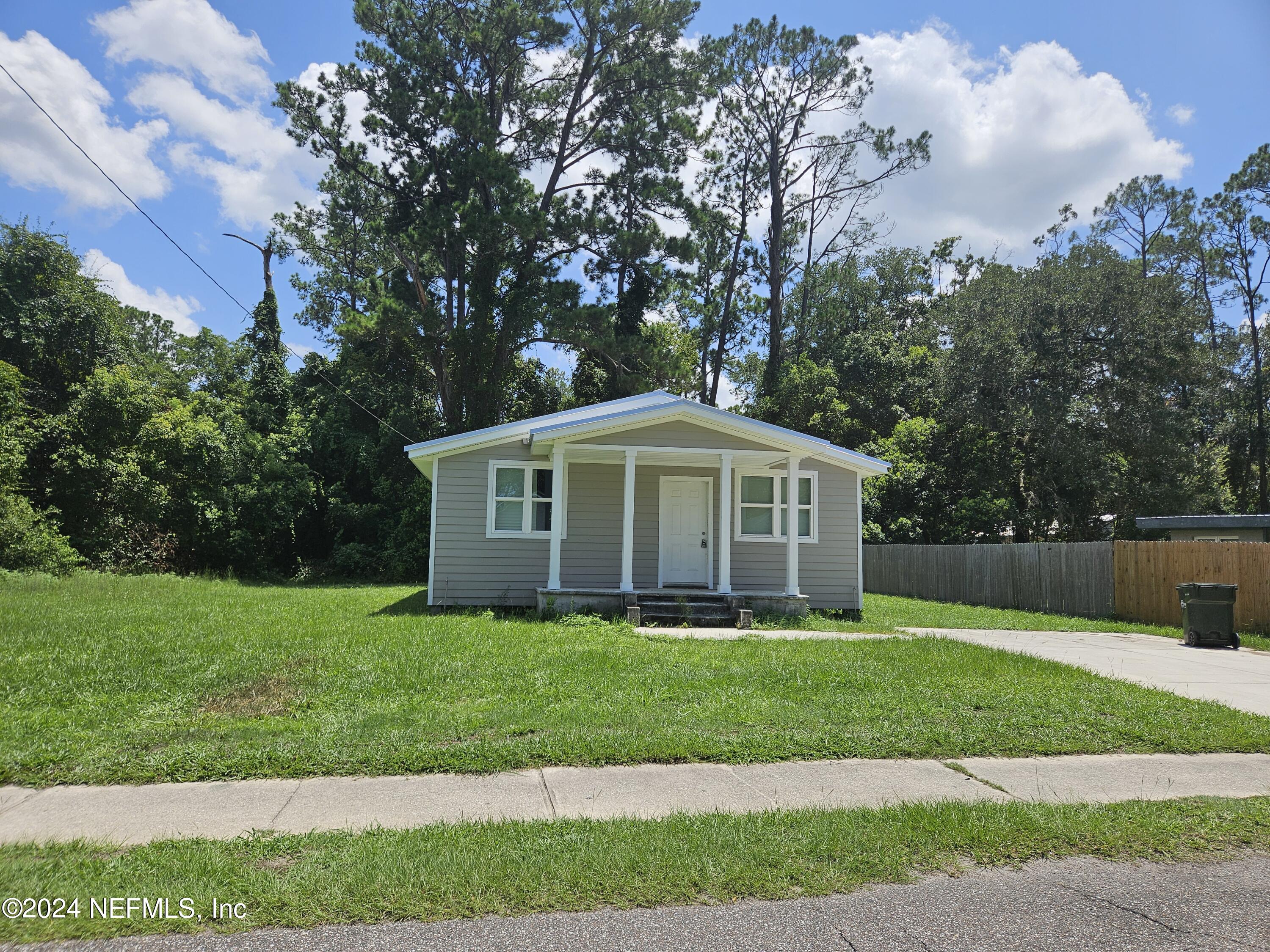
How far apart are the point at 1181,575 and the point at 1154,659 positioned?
516 centimetres

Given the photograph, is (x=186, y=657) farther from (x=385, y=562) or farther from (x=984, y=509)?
(x=984, y=509)

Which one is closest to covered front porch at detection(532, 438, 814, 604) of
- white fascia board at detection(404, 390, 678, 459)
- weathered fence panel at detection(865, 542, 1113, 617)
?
white fascia board at detection(404, 390, 678, 459)

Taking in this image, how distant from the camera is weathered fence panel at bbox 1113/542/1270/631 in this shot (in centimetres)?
1357

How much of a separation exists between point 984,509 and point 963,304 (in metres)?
7.40

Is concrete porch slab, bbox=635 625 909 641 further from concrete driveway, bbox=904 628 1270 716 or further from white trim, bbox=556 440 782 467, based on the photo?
white trim, bbox=556 440 782 467

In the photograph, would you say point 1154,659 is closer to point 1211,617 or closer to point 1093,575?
point 1211,617

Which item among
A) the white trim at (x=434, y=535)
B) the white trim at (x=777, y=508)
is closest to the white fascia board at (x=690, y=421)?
the white trim at (x=777, y=508)

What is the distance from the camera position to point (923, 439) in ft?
91.8

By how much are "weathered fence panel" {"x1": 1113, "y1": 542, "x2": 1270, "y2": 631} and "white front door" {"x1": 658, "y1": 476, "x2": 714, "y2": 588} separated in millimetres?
8506

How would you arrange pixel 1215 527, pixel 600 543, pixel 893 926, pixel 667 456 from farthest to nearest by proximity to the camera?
pixel 1215 527 → pixel 600 543 → pixel 667 456 → pixel 893 926

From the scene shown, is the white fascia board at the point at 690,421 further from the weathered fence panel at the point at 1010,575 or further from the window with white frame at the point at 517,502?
the weathered fence panel at the point at 1010,575

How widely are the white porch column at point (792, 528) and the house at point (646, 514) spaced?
0.11 ft

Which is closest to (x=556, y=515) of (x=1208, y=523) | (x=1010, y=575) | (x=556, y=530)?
(x=556, y=530)

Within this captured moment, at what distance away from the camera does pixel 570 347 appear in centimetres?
2805
